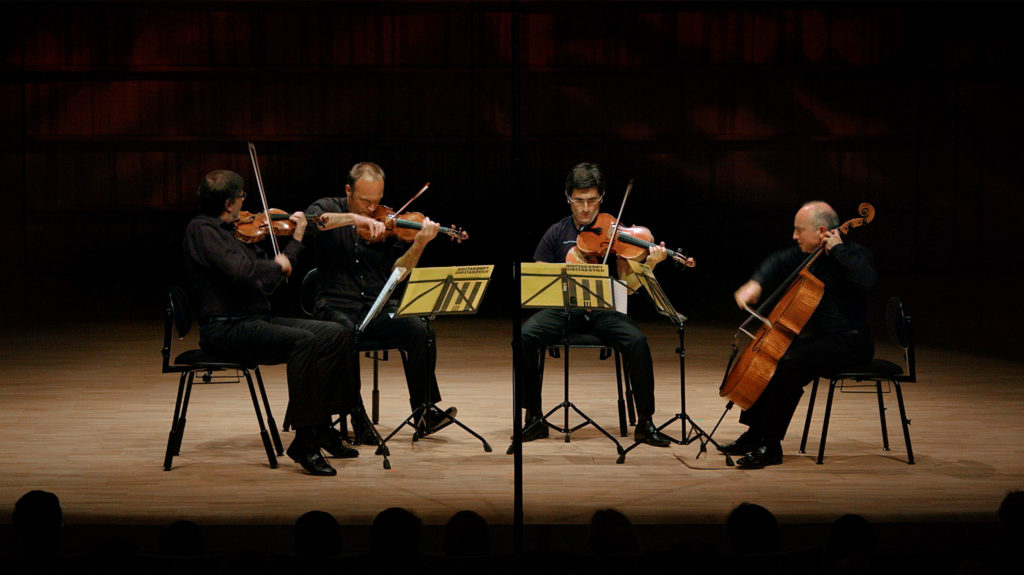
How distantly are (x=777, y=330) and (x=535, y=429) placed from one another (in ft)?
3.66

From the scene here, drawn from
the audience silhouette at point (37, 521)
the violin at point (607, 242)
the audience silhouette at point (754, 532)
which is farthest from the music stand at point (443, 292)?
the audience silhouette at point (754, 532)

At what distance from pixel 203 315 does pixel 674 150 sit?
7.81 metres

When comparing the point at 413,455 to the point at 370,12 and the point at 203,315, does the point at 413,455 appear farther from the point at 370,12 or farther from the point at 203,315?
the point at 370,12

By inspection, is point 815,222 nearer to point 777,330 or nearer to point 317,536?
point 777,330

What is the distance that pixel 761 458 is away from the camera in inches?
163

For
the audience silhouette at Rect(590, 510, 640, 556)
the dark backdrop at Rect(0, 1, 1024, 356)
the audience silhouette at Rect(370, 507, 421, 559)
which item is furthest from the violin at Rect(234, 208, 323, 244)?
the dark backdrop at Rect(0, 1, 1024, 356)

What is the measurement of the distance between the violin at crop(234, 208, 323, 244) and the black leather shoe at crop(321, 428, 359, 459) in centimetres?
83

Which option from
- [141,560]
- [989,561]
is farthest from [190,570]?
[989,561]

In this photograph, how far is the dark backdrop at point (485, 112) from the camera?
36.1 ft

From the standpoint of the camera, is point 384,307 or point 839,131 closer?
point 384,307

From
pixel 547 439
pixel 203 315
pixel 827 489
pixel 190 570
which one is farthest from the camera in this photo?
pixel 547 439

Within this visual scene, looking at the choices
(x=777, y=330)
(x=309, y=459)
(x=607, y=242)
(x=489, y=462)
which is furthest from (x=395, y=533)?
(x=607, y=242)

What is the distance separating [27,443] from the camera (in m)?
4.47

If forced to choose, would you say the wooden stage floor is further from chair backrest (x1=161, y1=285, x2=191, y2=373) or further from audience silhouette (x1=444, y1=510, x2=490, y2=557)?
audience silhouette (x1=444, y1=510, x2=490, y2=557)
